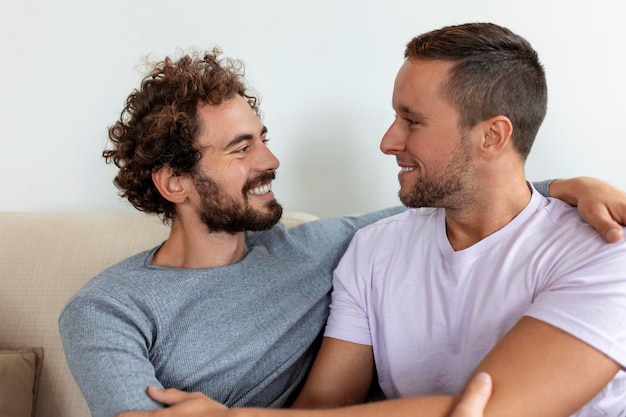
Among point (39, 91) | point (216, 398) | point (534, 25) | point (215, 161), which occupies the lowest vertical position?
point (216, 398)

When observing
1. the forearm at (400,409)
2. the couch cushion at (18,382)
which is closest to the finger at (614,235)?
the forearm at (400,409)

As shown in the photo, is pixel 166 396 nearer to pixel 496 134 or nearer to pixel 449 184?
pixel 449 184

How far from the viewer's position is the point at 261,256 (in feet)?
5.76

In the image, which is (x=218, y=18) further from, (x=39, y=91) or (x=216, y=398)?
(x=216, y=398)

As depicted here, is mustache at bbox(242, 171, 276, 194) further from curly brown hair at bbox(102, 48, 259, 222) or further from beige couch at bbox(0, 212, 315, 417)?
beige couch at bbox(0, 212, 315, 417)

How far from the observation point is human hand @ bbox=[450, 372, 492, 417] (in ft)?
3.70

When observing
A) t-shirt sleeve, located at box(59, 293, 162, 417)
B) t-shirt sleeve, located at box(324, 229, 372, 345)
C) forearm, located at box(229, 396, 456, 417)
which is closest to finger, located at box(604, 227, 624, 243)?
forearm, located at box(229, 396, 456, 417)

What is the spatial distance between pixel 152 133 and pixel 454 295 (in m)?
0.84

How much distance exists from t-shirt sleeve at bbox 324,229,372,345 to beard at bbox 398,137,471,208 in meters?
0.25

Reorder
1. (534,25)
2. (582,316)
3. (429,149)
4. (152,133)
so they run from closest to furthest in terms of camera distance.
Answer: (582,316), (429,149), (152,133), (534,25)

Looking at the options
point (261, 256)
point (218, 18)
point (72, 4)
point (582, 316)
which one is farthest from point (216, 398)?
point (72, 4)

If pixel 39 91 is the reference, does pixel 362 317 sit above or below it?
below

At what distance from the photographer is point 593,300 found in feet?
3.96

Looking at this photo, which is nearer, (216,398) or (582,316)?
(582,316)
